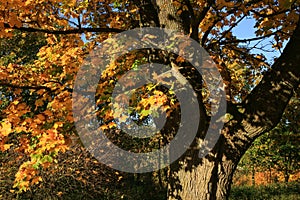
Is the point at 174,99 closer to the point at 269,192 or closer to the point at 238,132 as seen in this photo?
the point at 238,132

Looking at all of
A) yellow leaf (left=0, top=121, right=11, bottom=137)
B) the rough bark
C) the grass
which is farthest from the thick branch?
the grass

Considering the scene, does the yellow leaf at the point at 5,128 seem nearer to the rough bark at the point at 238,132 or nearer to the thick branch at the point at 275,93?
the rough bark at the point at 238,132

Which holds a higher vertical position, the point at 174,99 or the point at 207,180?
the point at 174,99

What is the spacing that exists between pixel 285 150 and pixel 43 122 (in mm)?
15031

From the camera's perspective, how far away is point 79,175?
36.1ft

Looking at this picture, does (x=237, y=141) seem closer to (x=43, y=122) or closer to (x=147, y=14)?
(x=147, y=14)

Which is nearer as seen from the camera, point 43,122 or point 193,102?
point 193,102

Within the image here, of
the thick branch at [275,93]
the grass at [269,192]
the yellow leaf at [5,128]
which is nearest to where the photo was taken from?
the thick branch at [275,93]

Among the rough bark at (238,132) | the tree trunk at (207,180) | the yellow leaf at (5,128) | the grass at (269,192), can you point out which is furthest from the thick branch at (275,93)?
the grass at (269,192)

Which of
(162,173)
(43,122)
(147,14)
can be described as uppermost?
(147,14)

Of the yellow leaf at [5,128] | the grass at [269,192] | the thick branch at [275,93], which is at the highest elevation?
the thick branch at [275,93]

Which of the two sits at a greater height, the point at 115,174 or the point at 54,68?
the point at 54,68

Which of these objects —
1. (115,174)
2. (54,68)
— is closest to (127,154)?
(115,174)

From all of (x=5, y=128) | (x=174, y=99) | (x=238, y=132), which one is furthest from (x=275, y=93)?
(x=5, y=128)
